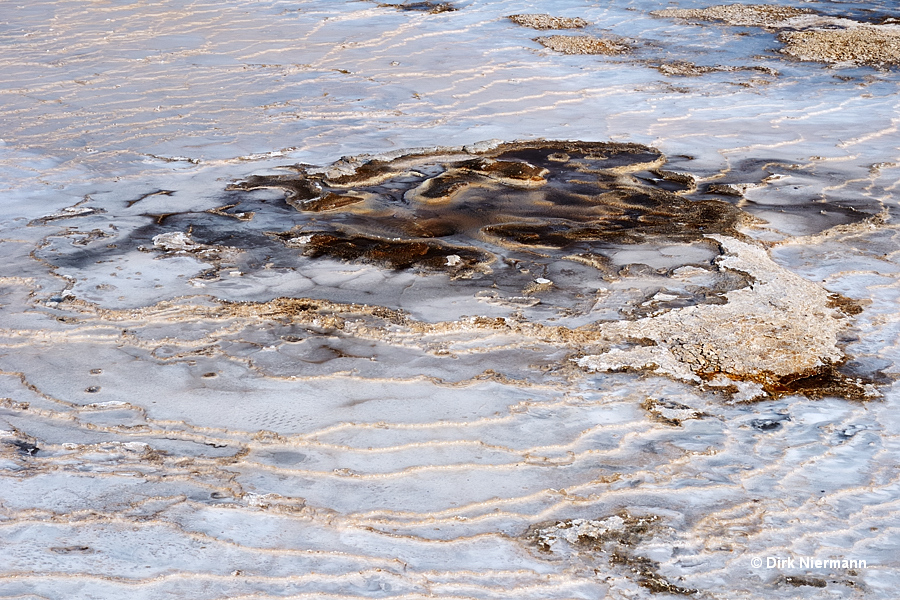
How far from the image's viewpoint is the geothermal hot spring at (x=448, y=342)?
1797 millimetres

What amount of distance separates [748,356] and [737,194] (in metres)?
1.52

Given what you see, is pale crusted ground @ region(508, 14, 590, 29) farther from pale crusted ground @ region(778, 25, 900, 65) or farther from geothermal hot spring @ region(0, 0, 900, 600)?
geothermal hot spring @ region(0, 0, 900, 600)

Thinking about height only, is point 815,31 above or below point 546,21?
below

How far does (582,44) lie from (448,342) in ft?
15.2

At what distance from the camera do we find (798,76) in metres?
5.84

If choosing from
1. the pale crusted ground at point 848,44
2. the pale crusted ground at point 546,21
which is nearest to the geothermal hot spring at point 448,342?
the pale crusted ground at point 848,44

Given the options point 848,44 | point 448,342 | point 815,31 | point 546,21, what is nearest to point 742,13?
point 815,31

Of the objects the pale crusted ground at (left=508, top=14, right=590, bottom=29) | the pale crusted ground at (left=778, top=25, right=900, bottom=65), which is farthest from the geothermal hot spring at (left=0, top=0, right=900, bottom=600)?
the pale crusted ground at (left=508, top=14, right=590, bottom=29)

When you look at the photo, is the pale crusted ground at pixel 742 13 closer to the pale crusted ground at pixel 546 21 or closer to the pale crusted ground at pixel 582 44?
the pale crusted ground at pixel 546 21

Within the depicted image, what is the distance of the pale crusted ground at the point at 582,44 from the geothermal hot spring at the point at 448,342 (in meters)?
1.12

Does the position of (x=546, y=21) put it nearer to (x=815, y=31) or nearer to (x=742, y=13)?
(x=742, y=13)

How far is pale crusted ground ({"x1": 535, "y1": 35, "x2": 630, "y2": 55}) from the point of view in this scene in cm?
650

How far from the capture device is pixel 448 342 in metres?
2.65

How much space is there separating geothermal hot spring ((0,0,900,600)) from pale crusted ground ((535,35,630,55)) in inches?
44.1
